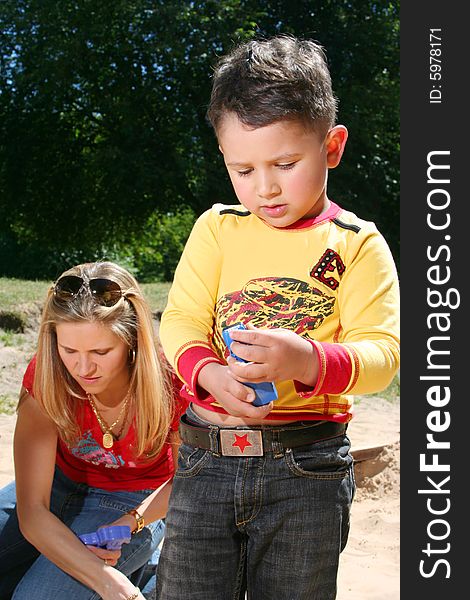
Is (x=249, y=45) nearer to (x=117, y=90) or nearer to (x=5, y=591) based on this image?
(x=5, y=591)

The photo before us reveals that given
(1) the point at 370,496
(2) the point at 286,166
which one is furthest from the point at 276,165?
(1) the point at 370,496

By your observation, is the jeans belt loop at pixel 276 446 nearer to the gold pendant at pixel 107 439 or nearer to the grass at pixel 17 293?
the gold pendant at pixel 107 439

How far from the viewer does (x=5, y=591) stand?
3.29 meters

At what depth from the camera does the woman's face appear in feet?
9.27

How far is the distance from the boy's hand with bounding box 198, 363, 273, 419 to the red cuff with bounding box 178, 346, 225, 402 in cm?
2

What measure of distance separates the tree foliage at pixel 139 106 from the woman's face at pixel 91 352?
16.3 meters

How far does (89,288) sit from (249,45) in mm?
1188

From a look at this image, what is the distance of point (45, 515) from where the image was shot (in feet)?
9.52

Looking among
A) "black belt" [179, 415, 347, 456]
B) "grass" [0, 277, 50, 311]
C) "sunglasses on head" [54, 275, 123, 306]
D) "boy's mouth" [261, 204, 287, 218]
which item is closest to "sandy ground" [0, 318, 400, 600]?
"grass" [0, 277, 50, 311]

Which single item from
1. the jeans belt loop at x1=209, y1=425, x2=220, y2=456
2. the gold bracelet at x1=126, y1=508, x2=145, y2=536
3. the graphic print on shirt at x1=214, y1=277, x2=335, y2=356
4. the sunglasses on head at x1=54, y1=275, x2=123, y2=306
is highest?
the sunglasses on head at x1=54, y1=275, x2=123, y2=306

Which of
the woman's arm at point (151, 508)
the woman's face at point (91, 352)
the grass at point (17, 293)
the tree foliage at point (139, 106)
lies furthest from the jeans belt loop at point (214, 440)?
the tree foliage at point (139, 106)

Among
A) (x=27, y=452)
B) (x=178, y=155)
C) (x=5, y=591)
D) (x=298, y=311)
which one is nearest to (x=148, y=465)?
(x=27, y=452)

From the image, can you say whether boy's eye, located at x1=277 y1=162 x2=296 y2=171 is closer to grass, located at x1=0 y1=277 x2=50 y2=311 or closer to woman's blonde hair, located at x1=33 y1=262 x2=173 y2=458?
woman's blonde hair, located at x1=33 y1=262 x2=173 y2=458

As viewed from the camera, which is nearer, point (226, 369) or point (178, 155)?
point (226, 369)
